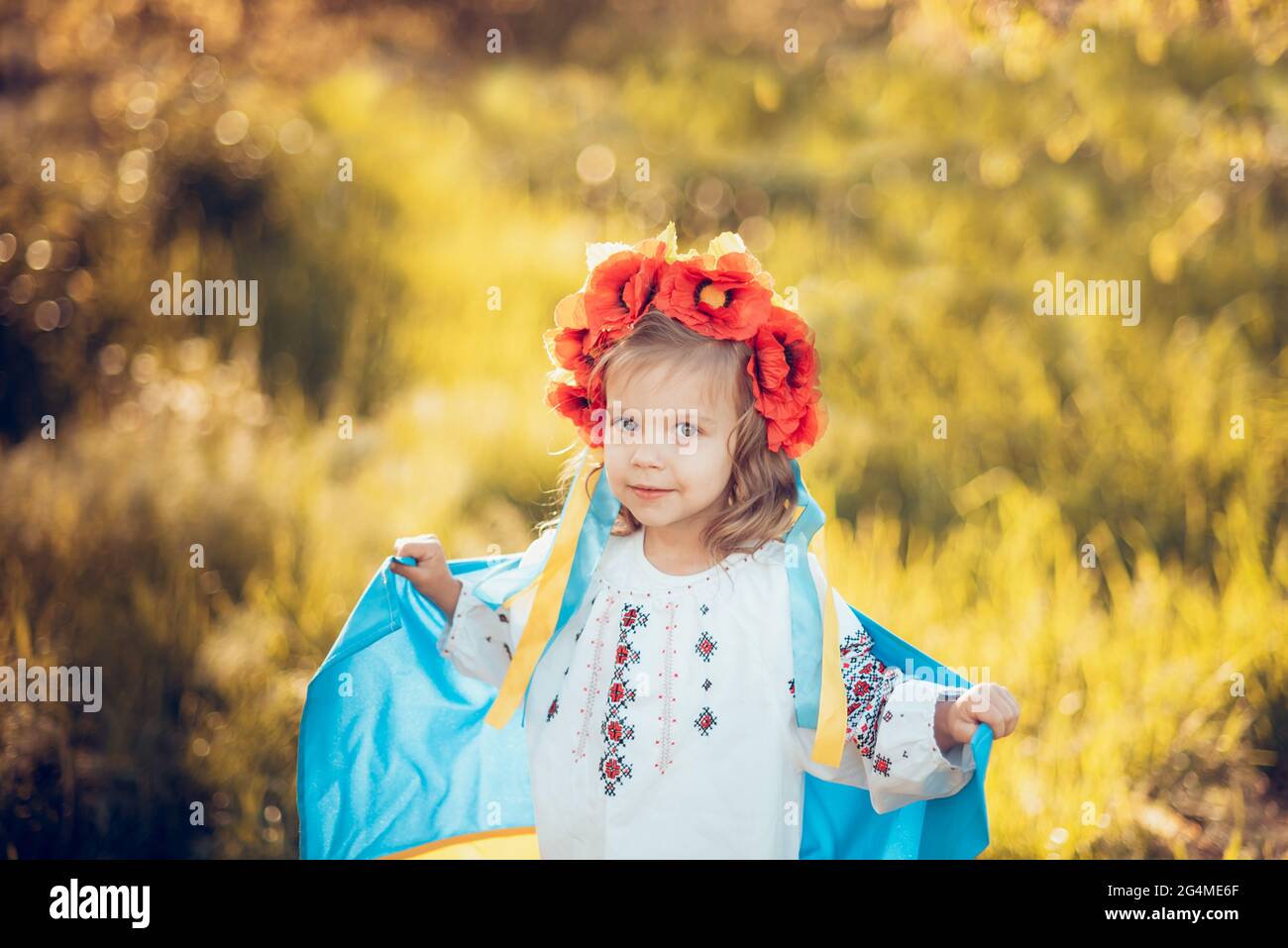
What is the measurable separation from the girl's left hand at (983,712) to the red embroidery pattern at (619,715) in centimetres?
51

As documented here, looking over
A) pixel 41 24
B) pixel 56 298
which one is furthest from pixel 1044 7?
pixel 41 24

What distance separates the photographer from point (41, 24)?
5703mm

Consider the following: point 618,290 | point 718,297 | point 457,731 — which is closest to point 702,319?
point 718,297


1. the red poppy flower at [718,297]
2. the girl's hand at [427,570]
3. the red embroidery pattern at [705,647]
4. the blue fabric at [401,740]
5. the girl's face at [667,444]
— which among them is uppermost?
the red poppy flower at [718,297]

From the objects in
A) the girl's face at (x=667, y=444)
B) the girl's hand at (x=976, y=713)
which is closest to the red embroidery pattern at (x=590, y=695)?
the girl's face at (x=667, y=444)

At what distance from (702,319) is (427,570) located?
680 mm

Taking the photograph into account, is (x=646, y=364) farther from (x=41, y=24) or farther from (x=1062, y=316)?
(x=41, y=24)

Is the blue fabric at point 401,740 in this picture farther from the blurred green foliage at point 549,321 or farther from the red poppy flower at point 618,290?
the blurred green foliage at point 549,321

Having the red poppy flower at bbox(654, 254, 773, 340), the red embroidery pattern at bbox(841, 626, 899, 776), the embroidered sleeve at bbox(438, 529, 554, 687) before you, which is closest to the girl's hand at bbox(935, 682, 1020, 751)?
the red embroidery pattern at bbox(841, 626, 899, 776)

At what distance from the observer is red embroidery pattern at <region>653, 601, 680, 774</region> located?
2170 millimetres

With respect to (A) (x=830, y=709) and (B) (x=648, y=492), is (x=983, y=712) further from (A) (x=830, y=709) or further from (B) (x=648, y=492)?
(B) (x=648, y=492)

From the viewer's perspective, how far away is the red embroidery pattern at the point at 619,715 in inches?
86.0

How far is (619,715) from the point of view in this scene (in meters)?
2.19
